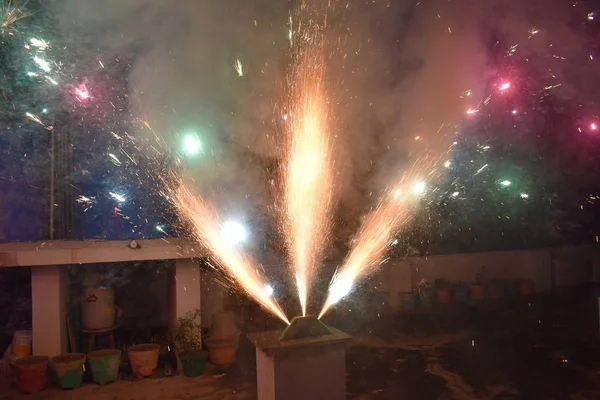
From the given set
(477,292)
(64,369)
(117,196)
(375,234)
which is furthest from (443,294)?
(64,369)

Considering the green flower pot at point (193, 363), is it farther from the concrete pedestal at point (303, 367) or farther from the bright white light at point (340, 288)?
the bright white light at point (340, 288)

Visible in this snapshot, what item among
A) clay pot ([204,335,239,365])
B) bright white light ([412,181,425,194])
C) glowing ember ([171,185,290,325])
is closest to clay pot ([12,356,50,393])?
clay pot ([204,335,239,365])

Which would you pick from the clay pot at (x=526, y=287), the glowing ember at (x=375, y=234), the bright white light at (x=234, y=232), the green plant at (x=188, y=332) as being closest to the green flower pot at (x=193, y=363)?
the green plant at (x=188, y=332)

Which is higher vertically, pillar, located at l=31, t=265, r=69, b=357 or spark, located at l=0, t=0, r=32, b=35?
spark, located at l=0, t=0, r=32, b=35

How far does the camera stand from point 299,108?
7.17 meters

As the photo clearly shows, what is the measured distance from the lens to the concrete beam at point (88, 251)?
24.3 feet

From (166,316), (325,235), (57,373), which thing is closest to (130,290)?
(166,316)

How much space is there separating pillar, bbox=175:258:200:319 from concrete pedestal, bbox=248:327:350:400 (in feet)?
13.1

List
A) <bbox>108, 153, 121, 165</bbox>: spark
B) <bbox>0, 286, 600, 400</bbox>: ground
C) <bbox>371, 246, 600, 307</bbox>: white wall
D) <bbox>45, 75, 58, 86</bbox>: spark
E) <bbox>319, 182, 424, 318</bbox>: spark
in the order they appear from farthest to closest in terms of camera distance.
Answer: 1. <bbox>371, 246, 600, 307</bbox>: white wall
2. <bbox>319, 182, 424, 318</bbox>: spark
3. <bbox>108, 153, 121, 165</bbox>: spark
4. <bbox>45, 75, 58, 86</bbox>: spark
5. <bbox>0, 286, 600, 400</bbox>: ground

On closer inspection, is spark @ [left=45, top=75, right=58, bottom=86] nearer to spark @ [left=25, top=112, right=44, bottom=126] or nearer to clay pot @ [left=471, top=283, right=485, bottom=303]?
spark @ [left=25, top=112, right=44, bottom=126]

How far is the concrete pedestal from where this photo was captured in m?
4.34

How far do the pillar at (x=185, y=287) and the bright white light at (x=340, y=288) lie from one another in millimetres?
3494

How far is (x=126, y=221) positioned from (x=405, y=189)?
5.99 metres

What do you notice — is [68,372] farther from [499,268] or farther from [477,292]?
A: [499,268]
